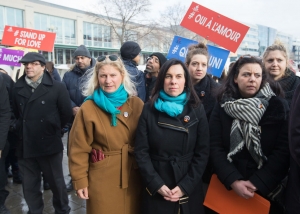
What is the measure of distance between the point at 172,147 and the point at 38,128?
183cm

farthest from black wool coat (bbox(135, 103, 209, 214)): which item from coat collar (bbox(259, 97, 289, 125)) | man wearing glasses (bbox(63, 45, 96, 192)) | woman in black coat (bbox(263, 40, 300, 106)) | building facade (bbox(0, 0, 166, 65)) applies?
building facade (bbox(0, 0, 166, 65))

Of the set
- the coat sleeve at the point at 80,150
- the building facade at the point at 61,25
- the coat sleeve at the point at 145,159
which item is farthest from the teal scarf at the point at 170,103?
the building facade at the point at 61,25

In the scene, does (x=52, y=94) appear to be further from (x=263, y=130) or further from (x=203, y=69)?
(x=263, y=130)

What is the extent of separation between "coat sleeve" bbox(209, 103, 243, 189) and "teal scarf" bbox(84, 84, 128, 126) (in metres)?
0.82

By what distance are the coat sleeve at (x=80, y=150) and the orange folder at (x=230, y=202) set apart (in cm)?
108

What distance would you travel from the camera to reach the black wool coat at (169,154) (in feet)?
6.72

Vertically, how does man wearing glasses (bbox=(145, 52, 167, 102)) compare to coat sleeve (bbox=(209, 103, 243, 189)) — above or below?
above

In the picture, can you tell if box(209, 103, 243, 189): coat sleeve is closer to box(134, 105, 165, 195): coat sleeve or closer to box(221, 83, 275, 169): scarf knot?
box(221, 83, 275, 169): scarf knot

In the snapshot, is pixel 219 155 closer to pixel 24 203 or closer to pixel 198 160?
pixel 198 160

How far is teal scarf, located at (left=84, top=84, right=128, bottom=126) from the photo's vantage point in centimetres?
218

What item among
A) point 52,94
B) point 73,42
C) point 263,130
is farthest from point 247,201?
point 73,42

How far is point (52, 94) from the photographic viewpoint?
316 centimetres

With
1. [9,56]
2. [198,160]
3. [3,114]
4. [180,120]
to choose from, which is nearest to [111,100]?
[180,120]

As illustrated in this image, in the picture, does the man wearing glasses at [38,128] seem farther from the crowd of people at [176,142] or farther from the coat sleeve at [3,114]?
the crowd of people at [176,142]
